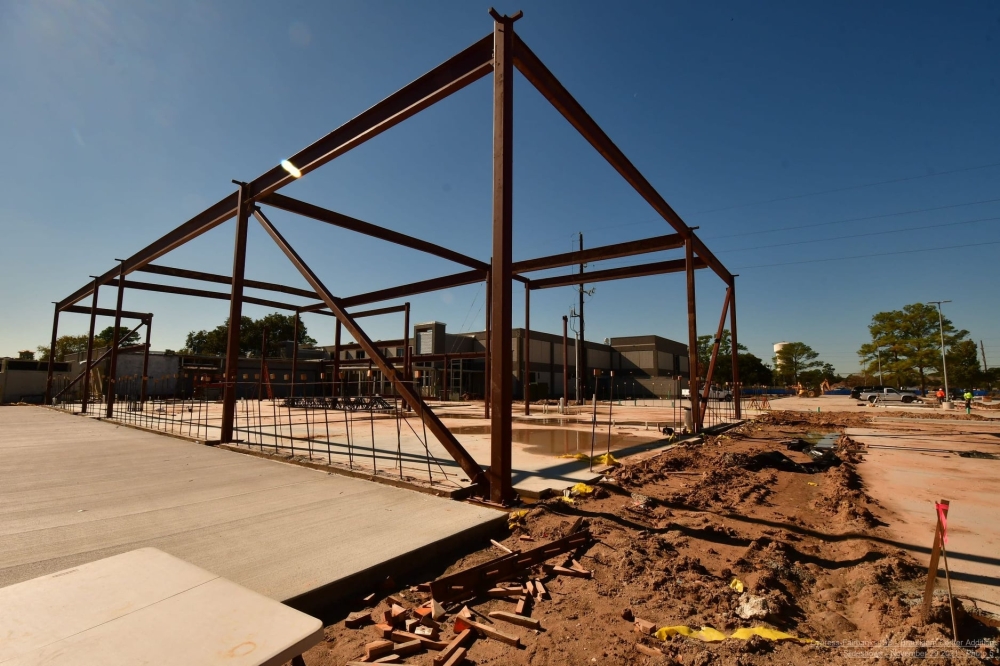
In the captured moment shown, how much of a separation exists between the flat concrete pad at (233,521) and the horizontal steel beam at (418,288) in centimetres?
1113

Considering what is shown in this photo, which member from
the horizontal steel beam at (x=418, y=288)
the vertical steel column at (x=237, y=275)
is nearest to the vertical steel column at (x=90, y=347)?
the horizontal steel beam at (x=418, y=288)

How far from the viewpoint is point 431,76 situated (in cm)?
721

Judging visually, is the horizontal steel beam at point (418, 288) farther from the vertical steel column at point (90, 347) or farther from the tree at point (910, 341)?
the tree at point (910, 341)

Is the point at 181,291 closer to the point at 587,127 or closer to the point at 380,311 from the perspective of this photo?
the point at 380,311

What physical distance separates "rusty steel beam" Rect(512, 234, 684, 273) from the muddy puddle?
5877 mm

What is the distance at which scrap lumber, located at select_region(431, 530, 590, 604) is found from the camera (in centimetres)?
336

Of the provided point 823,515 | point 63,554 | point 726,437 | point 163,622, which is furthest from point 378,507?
point 726,437

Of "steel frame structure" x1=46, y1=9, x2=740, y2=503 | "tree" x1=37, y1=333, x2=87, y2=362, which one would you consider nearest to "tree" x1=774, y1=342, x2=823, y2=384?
"steel frame structure" x1=46, y1=9, x2=740, y2=503

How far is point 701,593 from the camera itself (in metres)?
3.46

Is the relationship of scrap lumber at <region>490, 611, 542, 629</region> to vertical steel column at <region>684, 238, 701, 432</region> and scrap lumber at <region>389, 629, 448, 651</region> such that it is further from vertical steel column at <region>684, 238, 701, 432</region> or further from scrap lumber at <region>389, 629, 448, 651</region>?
vertical steel column at <region>684, 238, 701, 432</region>

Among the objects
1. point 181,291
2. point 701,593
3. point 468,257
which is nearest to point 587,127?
point 701,593

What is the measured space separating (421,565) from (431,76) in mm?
7012

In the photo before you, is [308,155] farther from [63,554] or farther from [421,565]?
[421,565]

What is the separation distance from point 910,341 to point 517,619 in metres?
73.8
